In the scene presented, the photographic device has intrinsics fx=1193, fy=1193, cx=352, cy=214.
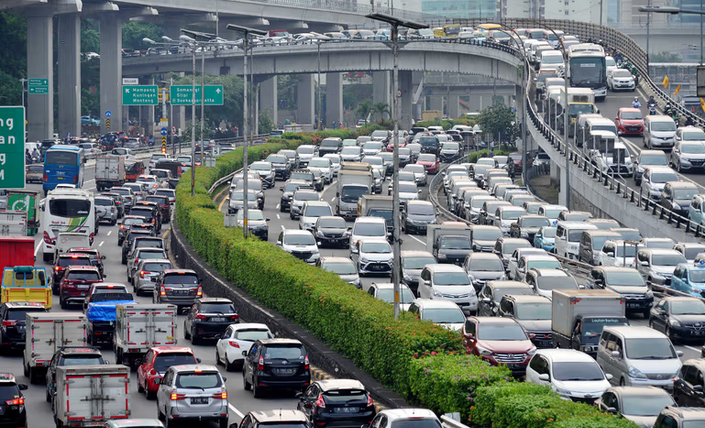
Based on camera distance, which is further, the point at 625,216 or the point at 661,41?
the point at 661,41

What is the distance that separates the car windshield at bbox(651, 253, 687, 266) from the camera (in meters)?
38.2

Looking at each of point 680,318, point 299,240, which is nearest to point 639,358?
point 680,318

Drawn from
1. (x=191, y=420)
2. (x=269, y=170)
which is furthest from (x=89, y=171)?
(x=191, y=420)

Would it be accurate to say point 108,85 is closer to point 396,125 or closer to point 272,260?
point 272,260

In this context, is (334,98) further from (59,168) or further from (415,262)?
(415,262)

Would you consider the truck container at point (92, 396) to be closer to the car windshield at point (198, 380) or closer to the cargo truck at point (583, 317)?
the car windshield at point (198, 380)

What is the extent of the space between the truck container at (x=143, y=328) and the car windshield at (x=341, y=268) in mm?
10097

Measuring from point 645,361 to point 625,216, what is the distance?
93.8 ft

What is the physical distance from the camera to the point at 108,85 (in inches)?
4884

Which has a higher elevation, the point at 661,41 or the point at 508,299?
the point at 661,41

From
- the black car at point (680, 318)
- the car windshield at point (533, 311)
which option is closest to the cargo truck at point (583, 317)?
the car windshield at point (533, 311)

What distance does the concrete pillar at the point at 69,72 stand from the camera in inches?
4577

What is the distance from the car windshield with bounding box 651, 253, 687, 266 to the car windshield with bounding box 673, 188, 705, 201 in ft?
32.5

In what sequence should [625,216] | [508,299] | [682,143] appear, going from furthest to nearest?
[682,143], [625,216], [508,299]
